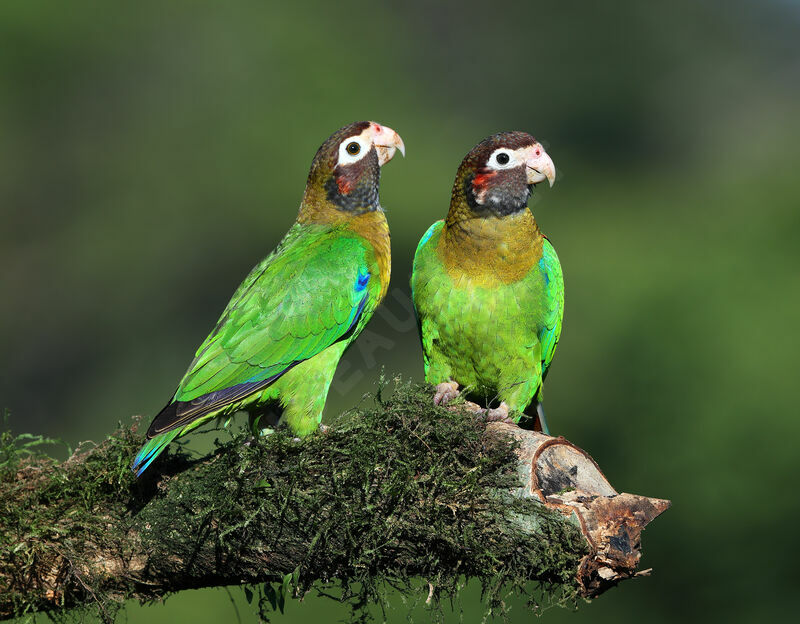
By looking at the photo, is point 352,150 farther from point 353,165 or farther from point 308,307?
point 308,307

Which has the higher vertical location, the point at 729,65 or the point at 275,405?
the point at 729,65

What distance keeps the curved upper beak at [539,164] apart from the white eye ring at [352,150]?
1143 mm

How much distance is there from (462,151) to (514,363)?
50.4ft

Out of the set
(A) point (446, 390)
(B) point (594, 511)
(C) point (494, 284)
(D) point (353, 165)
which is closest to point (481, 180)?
(C) point (494, 284)

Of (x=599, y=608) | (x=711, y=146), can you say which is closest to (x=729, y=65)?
(x=711, y=146)

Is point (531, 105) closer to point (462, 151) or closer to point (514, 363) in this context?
point (462, 151)

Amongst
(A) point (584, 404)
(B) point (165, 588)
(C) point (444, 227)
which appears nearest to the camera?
(B) point (165, 588)

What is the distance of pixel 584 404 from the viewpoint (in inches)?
576

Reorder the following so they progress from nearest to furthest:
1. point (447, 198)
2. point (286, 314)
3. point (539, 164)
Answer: point (286, 314), point (539, 164), point (447, 198)

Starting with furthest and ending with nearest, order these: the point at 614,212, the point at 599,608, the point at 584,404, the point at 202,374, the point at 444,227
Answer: the point at 614,212
the point at 584,404
the point at 599,608
the point at 444,227
the point at 202,374

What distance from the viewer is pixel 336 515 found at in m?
3.80

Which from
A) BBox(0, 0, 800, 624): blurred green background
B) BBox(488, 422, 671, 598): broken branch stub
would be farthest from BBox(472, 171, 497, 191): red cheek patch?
BBox(0, 0, 800, 624): blurred green background

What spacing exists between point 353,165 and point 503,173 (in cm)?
105

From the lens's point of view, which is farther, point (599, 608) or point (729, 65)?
point (729, 65)
